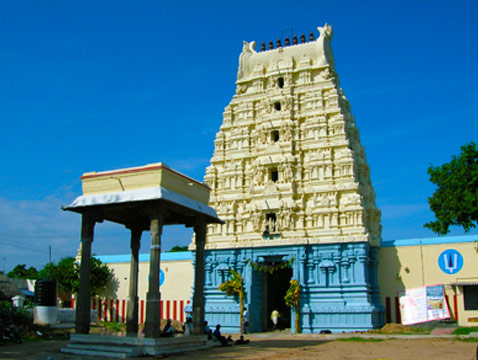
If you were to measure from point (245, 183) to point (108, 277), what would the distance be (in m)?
11.4

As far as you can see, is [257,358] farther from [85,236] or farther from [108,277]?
[108,277]

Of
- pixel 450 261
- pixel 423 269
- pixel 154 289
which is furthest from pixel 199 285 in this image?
pixel 450 261

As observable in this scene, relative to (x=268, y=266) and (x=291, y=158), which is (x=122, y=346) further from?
(x=291, y=158)

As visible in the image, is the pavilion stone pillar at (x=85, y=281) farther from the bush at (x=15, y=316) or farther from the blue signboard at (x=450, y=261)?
the blue signboard at (x=450, y=261)

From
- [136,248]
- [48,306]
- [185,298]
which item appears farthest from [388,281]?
[48,306]

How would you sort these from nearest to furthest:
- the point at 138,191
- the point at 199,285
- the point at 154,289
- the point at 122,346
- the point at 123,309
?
the point at 122,346, the point at 154,289, the point at 138,191, the point at 199,285, the point at 123,309

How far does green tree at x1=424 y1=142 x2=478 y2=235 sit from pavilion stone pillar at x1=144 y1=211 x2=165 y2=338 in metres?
16.7

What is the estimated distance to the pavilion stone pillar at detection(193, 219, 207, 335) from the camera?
A: 60.1 feet

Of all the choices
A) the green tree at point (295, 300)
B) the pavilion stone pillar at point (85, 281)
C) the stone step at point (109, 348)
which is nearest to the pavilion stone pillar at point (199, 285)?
the stone step at point (109, 348)

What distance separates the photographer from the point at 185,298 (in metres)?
32.2

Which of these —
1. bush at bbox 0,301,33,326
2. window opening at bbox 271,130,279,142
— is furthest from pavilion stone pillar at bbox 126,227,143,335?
window opening at bbox 271,130,279,142

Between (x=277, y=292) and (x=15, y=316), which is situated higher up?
(x=277, y=292)

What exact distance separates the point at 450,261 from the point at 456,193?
11.8ft

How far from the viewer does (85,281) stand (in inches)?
677
